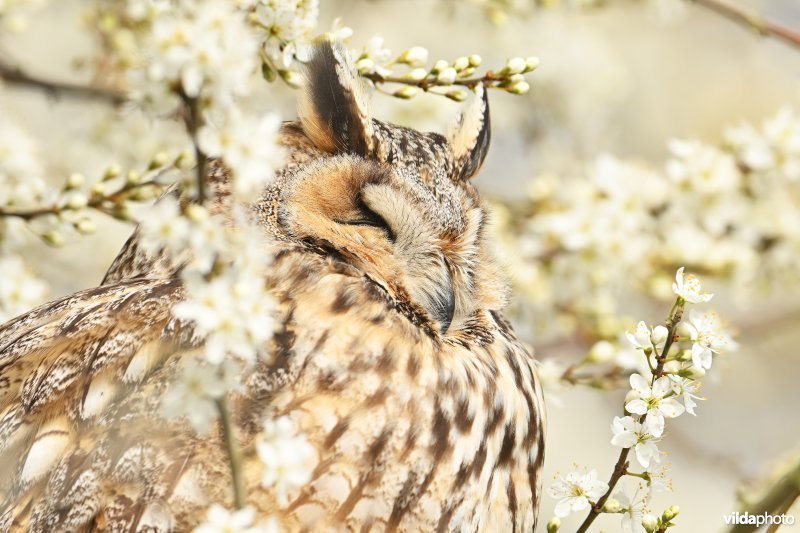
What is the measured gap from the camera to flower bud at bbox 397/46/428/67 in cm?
197

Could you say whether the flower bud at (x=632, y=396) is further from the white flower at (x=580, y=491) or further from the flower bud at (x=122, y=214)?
the flower bud at (x=122, y=214)

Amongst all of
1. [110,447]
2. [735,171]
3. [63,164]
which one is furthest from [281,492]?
[63,164]

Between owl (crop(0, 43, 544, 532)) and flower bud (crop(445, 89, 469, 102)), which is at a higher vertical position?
flower bud (crop(445, 89, 469, 102))

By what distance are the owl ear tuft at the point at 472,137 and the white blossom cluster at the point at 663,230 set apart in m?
0.90

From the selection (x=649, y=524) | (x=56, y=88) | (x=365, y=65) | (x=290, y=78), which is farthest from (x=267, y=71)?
(x=56, y=88)

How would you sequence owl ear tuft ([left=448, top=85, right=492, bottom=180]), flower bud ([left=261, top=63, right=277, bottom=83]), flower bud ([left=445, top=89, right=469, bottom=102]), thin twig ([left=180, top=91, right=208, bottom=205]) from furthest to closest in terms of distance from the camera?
owl ear tuft ([left=448, top=85, right=492, bottom=180]) → flower bud ([left=445, top=89, right=469, bottom=102]) → flower bud ([left=261, top=63, right=277, bottom=83]) → thin twig ([left=180, top=91, right=208, bottom=205])

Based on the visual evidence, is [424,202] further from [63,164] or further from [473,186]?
[63,164]

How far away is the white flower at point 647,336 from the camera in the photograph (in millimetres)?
1498

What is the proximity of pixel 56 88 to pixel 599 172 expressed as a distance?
1813mm

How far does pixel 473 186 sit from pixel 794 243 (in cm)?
168

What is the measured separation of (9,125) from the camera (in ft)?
8.68

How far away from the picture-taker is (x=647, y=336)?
1513 mm

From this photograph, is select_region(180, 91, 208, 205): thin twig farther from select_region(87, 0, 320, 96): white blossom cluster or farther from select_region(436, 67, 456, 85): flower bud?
select_region(436, 67, 456, 85): flower bud

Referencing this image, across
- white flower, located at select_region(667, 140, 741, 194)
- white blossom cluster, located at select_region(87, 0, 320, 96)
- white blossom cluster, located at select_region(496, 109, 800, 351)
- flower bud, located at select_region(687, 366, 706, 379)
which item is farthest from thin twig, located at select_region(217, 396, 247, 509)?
white flower, located at select_region(667, 140, 741, 194)
